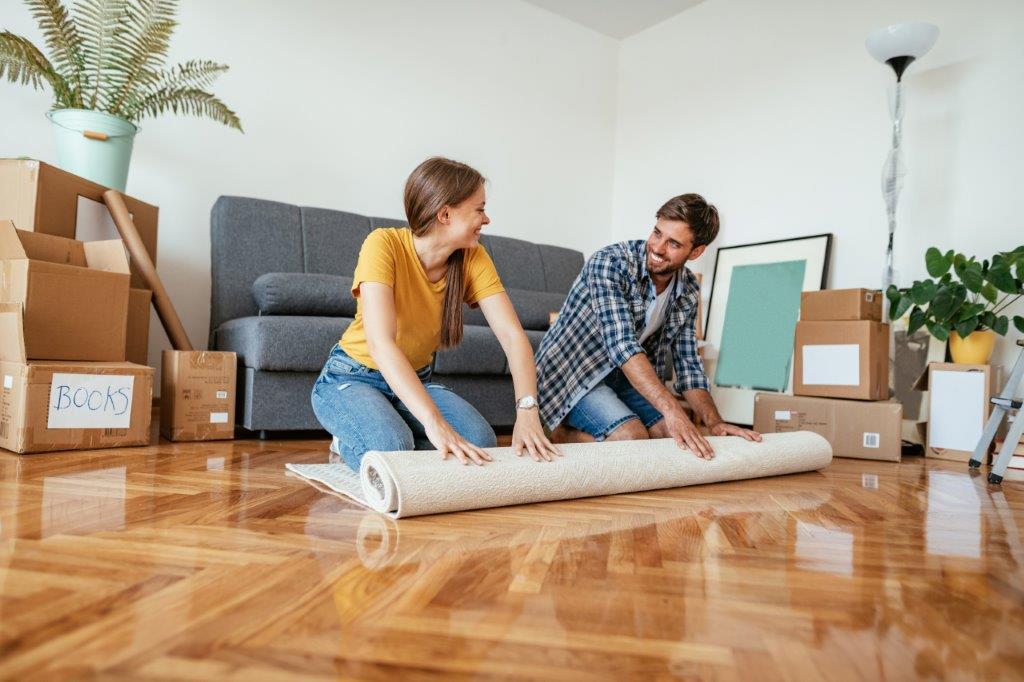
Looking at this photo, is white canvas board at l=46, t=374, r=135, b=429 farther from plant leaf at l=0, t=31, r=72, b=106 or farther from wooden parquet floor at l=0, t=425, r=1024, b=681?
plant leaf at l=0, t=31, r=72, b=106

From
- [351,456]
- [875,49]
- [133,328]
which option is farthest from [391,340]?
[875,49]

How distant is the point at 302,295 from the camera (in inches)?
103

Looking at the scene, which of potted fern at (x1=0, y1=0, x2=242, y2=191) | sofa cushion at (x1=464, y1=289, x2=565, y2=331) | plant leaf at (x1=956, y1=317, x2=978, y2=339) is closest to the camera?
potted fern at (x1=0, y1=0, x2=242, y2=191)

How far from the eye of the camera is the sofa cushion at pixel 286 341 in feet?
8.10

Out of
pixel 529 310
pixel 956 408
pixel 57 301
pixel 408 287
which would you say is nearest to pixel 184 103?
pixel 57 301

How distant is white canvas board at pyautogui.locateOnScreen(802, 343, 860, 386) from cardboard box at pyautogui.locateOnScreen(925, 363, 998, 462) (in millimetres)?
325

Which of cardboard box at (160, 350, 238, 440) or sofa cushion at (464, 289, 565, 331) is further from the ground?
sofa cushion at (464, 289, 565, 331)

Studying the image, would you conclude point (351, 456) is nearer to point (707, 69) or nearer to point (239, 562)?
point (239, 562)

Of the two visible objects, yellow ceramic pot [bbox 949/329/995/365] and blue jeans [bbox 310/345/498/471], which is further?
yellow ceramic pot [bbox 949/329/995/365]

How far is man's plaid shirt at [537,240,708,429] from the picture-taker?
6.86 ft

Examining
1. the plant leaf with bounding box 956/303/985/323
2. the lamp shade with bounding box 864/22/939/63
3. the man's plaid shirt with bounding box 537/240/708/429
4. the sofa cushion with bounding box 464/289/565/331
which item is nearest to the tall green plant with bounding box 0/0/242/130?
the sofa cushion with bounding box 464/289/565/331

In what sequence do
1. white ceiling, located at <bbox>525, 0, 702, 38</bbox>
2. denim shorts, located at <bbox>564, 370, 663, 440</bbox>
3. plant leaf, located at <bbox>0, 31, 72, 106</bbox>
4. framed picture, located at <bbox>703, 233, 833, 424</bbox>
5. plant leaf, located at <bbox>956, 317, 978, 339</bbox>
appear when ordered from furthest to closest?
white ceiling, located at <bbox>525, 0, 702, 38</bbox>
framed picture, located at <bbox>703, 233, 833, 424</bbox>
plant leaf, located at <bbox>956, 317, 978, 339</bbox>
plant leaf, located at <bbox>0, 31, 72, 106</bbox>
denim shorts, located at <bbox>564, 370, 663, 440</bbox>

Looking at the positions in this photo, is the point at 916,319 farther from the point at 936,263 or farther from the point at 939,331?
the point at 936,263

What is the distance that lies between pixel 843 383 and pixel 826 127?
1636mm
